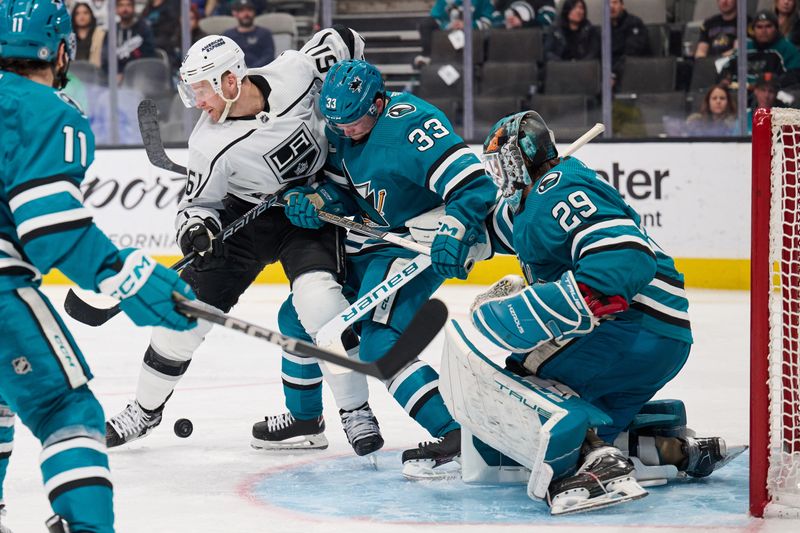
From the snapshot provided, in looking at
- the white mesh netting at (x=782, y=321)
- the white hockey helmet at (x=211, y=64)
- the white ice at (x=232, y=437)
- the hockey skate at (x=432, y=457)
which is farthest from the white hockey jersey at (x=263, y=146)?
the white mesh netting at (x=782, y=321)

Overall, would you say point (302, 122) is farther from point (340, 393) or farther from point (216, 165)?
point (340, 393)

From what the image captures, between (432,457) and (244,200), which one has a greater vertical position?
(244,200)

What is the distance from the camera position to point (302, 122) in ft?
10.9

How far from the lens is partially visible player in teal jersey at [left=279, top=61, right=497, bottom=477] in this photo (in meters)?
2.96

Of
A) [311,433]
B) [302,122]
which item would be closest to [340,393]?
[311,433]

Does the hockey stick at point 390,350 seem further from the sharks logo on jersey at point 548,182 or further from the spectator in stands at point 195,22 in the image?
the spectator in stands at point 195,22

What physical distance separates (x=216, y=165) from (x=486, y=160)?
83 cm

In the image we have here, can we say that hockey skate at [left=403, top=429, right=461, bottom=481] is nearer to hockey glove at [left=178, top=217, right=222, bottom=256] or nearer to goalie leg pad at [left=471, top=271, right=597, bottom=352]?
goalie leg pad at [left=471, top=271, right=597, bottom=352]

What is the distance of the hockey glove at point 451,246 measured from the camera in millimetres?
2920

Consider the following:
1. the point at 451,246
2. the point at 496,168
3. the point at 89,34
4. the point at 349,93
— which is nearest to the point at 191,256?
the point at 349,93

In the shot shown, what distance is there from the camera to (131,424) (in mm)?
3371

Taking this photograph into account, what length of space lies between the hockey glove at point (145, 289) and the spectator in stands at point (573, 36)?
5194 millimetres

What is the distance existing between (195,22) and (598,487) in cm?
538

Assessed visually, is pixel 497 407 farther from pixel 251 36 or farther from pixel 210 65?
pixel 251 36
